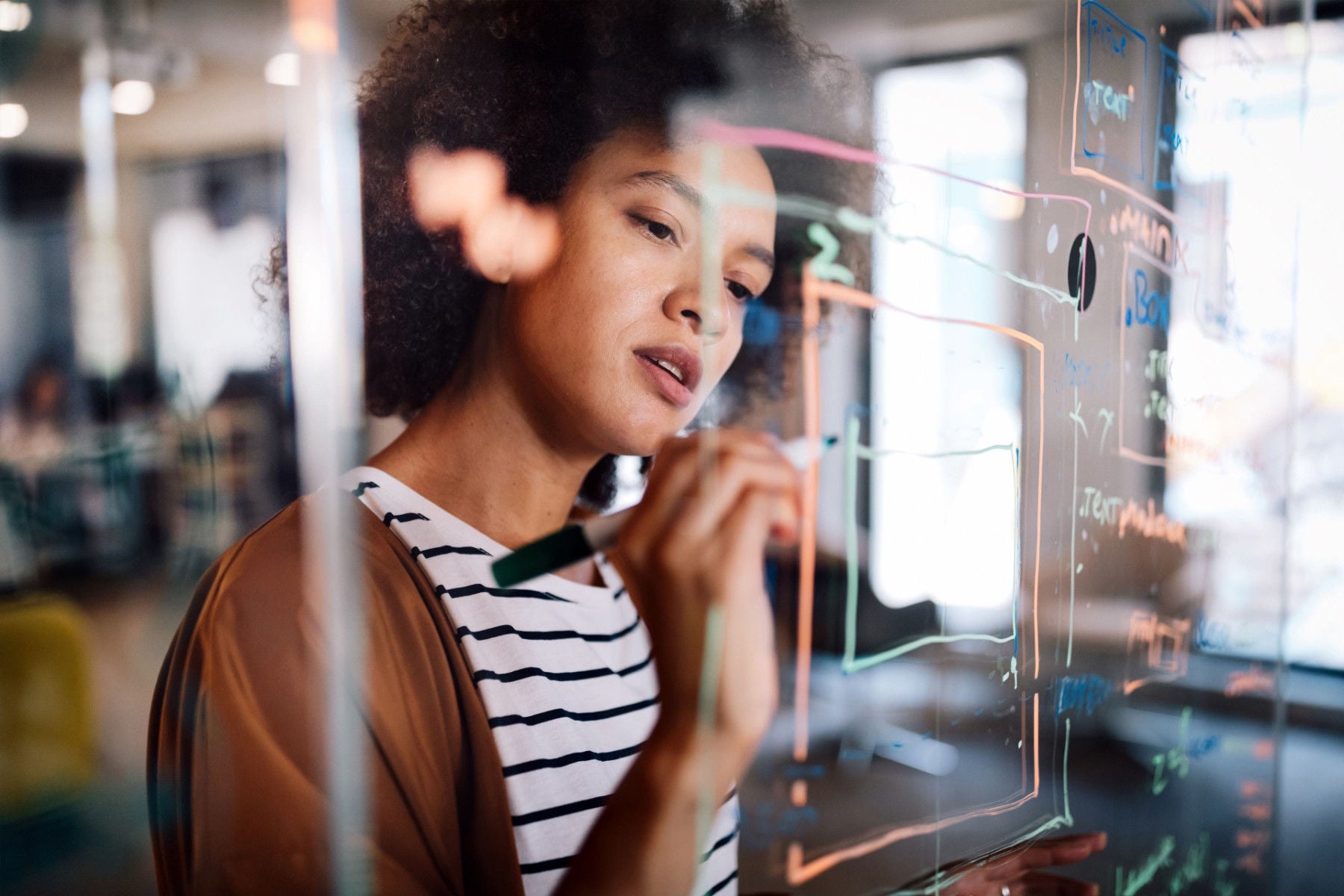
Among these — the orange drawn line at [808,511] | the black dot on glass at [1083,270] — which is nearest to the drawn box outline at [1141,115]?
the black dot on glass at [1083,270]

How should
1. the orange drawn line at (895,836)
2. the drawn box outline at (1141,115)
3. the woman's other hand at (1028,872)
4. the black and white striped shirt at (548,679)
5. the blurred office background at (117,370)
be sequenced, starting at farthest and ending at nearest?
the drawn box outline at (1141,115) < the woman's other hand at (1028,872) < the orange drawn line at (895,836) < the black and white striped shirt at (548,679) < the blurred office background at (117,370)

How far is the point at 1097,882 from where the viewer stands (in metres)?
0.92

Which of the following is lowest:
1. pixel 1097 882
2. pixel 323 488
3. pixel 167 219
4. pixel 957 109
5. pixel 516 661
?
pixel 1097 882

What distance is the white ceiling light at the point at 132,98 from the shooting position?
40cm

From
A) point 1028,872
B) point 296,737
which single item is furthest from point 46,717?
point 1028,872

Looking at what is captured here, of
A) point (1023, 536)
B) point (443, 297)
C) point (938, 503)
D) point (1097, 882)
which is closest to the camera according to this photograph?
point (443, 297)

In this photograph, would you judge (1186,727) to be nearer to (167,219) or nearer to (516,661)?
(516,661)

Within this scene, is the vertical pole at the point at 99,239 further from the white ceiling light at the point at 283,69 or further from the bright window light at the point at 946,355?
the bright window light at the point at 946,355

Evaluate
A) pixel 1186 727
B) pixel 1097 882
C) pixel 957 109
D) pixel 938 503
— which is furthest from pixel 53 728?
pixel 1186 727

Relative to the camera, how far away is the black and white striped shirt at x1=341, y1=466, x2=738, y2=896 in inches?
19.9

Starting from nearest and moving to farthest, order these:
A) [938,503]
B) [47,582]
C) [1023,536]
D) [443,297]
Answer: [47,582]
[443,297]
[938,503]
[1023,536]

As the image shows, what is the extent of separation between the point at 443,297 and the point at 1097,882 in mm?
863

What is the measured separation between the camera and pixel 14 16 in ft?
1.31

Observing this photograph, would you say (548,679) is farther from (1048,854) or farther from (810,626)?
(1048,854)
